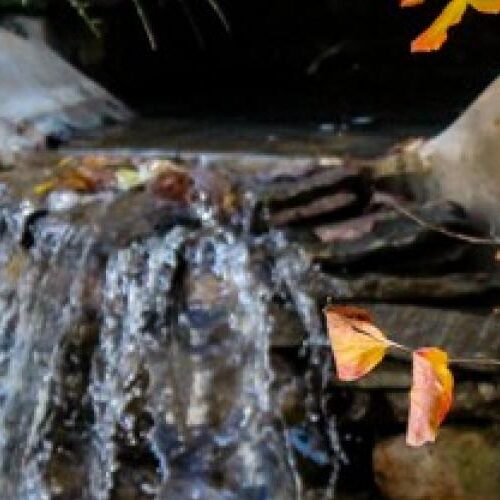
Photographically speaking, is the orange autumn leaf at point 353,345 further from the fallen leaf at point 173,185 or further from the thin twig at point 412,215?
the fallen leaf at point 173,185

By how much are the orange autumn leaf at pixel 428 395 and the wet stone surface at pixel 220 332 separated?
1142 millimetres

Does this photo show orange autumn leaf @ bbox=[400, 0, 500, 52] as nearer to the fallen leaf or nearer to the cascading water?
the cascading water

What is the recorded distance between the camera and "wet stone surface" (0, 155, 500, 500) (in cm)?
285

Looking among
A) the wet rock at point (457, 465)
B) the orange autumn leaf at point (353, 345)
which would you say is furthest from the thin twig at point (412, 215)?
the orange autumn leaf at point (353, 345)

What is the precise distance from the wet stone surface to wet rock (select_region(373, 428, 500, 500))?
2.5 inches

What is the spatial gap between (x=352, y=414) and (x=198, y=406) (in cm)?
44

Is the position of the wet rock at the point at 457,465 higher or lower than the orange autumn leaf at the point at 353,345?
lower

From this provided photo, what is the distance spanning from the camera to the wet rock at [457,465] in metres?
2.78

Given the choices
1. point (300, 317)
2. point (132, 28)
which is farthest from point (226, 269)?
point (132, 28)

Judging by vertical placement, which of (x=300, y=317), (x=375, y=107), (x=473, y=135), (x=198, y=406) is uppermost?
(x=473, y=135)

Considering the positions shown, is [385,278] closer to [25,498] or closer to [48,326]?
[48,326]

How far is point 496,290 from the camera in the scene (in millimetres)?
2904

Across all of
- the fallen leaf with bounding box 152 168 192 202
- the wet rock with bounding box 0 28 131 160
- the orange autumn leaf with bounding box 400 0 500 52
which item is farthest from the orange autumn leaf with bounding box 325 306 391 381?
the wet rock with bounding box 0 28 131 160

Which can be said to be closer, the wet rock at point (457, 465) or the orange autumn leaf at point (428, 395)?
the orange autumn leaf at point (428, 395)
